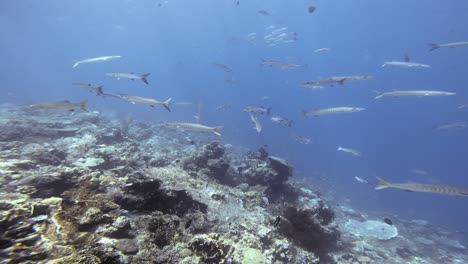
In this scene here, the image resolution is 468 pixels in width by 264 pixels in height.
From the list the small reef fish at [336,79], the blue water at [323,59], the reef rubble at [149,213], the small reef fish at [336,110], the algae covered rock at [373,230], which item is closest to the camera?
the reef rubble at [149,213]

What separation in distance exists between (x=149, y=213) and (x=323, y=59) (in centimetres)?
14182

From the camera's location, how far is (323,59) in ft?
449

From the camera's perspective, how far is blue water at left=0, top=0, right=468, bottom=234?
157ft

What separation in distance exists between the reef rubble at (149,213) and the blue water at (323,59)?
19221 mm

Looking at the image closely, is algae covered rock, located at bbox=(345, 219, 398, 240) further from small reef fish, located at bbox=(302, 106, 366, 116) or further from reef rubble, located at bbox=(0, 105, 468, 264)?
small reef fish, located at bbox=(302, 106, 366, 116)

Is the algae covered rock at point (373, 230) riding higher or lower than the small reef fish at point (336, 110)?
lower

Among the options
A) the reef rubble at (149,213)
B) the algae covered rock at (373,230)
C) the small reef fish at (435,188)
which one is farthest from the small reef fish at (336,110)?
the algae covered rock at (373,230)

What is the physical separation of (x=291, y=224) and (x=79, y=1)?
6594 centimetres

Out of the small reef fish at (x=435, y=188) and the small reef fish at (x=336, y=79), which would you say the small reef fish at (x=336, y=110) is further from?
the small reef fish at (x=435, y=188)

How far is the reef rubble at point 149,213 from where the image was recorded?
3504mm

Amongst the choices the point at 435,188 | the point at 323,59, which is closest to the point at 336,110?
the point at 435,188

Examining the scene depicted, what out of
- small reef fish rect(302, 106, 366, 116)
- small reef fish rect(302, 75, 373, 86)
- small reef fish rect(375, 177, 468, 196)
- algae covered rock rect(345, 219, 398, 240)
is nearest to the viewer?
small reef fish rect(375, 177, 468, 196)

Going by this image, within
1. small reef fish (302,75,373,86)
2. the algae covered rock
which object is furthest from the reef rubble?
small reef fish (302,75,373,86)

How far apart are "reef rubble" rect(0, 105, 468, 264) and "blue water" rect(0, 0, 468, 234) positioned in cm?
1922
